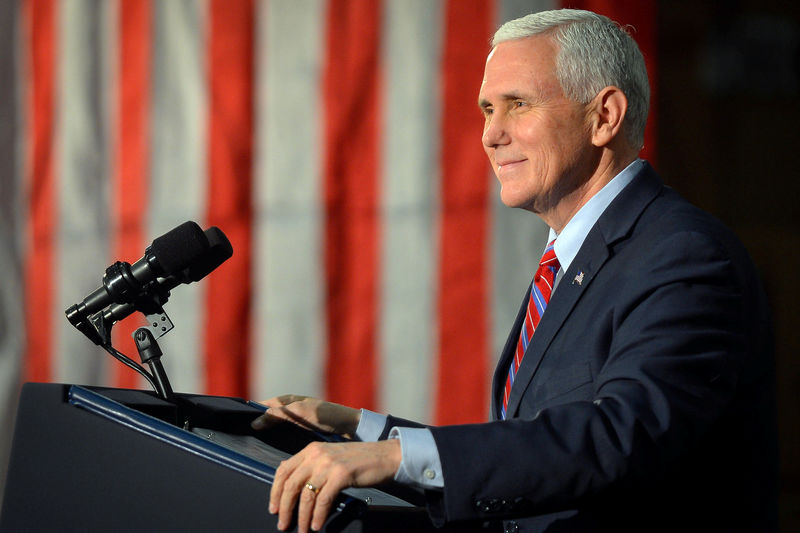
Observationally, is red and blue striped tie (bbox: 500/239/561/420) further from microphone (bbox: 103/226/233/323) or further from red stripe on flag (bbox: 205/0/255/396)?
red stripe on flag (bbox: 205/0/255/396)

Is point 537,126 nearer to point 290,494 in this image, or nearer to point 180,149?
point 290,494

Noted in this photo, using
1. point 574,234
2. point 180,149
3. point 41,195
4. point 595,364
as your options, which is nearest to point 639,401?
point 595,364

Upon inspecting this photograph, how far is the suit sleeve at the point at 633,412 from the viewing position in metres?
1.07

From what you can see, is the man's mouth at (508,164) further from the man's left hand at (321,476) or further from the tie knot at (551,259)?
the man's left hand at (321,476)

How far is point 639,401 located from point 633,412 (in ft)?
0.06

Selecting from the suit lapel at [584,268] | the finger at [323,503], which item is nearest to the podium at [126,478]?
the finger at [323,503]

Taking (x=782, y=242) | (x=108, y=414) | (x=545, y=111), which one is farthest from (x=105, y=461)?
(x=782, y=242)

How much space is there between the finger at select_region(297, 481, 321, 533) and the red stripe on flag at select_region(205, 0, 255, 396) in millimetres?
2016

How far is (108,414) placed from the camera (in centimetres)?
112

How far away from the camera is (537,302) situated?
1.59 meters

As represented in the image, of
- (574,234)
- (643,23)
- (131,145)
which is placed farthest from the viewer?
(131,145)

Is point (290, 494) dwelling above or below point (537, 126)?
below

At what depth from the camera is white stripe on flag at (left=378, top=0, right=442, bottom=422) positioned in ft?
8.94

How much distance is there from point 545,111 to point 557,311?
1.13 feet
